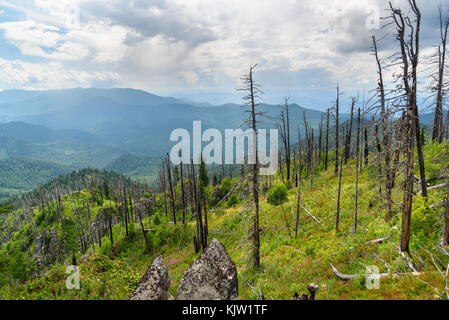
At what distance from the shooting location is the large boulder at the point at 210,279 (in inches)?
408

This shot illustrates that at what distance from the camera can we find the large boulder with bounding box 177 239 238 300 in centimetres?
1035

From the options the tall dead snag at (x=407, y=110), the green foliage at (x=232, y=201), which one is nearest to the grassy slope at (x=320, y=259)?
the tall dead snag at (x=407, y=110)

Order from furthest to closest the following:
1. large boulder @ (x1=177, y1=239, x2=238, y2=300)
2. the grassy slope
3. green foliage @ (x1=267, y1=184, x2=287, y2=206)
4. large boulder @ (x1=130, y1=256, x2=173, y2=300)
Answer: green foliage @ (x1=267, y1=184, x2=287, y2=206) → the grassy slope → large boulder @ (x1=177, y1=239, x2=238, y2=300) → large boulder @ (x1=130, y1=256, x2=173, y2=300)

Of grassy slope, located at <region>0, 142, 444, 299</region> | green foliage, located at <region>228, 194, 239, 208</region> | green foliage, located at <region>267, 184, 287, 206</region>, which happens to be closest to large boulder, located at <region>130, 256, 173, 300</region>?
grassy slope, located at <region>0, 142, 444, 299</region>

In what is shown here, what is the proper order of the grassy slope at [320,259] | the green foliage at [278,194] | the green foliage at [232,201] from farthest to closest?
1. the green foliage at [232,201]
2. the green foliage at [278,194]
3. the grassy slope at [320,259]

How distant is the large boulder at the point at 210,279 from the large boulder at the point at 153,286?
82 cm

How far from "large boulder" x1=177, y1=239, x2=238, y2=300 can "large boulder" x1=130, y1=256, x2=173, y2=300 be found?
2.69 ft

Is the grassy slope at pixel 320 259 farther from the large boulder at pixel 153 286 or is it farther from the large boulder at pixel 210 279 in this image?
the large boulder at pixel 153 286

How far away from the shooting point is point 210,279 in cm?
1062

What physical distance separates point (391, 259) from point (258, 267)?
28.5ft

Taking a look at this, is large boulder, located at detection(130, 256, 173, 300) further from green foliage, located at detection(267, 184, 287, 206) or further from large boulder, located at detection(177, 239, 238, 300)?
green foliage, located at detection(267, 184, 287, 206)
